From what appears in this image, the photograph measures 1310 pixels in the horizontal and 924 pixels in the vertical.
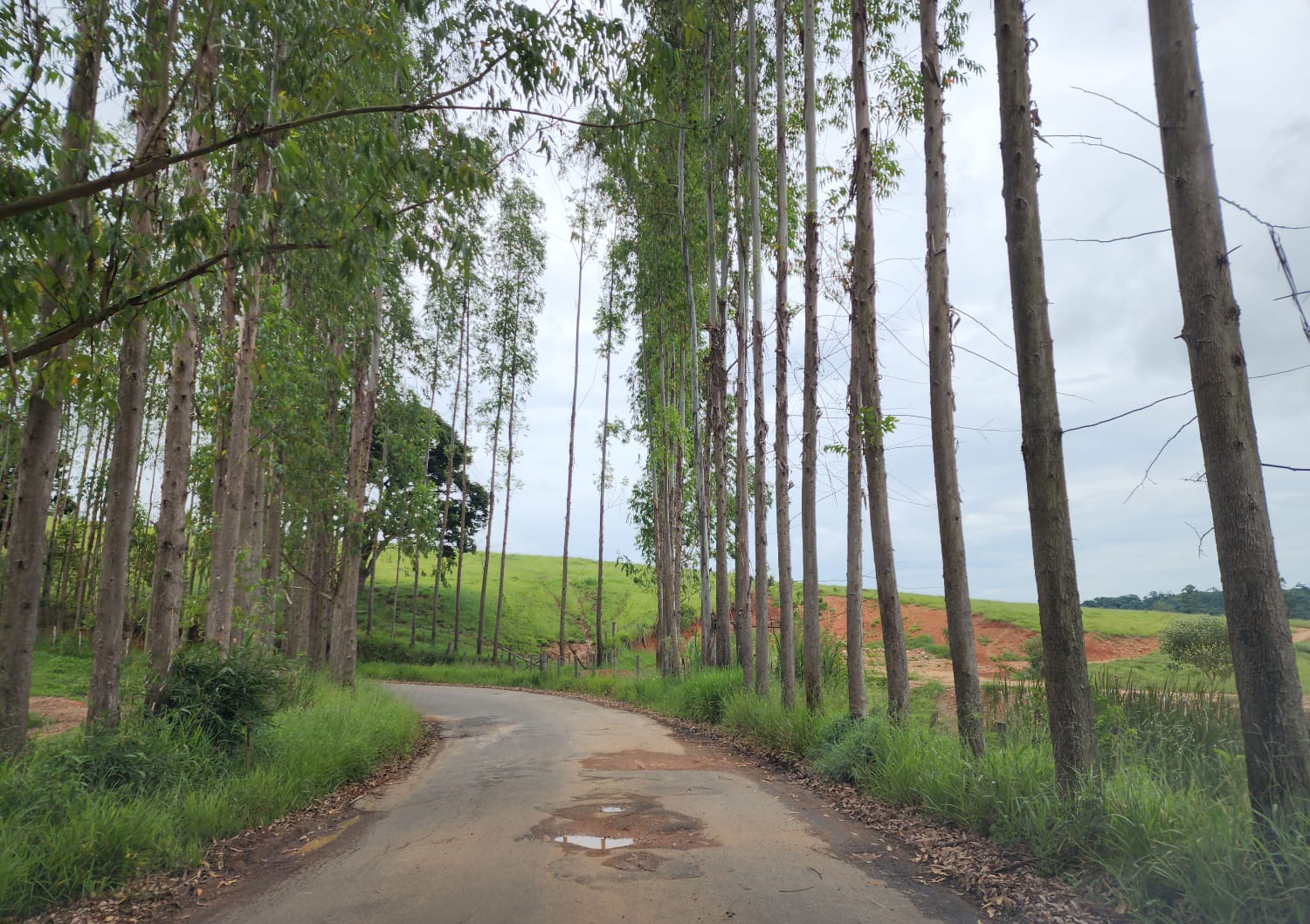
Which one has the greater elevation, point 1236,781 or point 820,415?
point 820,415

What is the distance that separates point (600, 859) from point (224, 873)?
2633 mm

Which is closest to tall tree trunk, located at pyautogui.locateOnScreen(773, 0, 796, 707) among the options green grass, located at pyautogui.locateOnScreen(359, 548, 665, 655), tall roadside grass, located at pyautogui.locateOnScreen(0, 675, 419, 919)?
tall roadside grass, located at pyautogui.locateOnScreen(0, 675, 419, 919)

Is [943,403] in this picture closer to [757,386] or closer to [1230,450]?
[1230,450]

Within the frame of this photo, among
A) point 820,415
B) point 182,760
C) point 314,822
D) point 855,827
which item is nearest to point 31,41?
point 182,760

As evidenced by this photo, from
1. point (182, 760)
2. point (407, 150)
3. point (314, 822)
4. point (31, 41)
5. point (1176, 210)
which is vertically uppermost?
point (31, 41)

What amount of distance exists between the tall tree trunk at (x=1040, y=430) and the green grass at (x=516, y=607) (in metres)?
29.9

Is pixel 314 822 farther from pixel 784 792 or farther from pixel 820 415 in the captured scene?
pixel 820 415

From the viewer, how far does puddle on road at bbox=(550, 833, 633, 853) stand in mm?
5477

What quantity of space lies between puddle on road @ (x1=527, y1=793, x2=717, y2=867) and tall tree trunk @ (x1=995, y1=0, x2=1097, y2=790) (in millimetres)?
2643

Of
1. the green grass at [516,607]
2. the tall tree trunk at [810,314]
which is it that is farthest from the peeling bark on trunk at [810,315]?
the green grass at [516,607]

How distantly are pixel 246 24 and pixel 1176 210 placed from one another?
270 inches

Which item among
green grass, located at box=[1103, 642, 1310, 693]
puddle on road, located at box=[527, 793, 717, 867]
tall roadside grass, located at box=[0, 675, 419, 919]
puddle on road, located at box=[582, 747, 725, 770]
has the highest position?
green grass, located at box=[1103, 642, 1310, 693]

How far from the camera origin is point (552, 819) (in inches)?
→ 253

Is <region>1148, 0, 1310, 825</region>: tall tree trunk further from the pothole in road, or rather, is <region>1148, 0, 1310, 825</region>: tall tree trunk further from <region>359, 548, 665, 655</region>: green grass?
<region>359, 548, 665, 655</region>: green grass
